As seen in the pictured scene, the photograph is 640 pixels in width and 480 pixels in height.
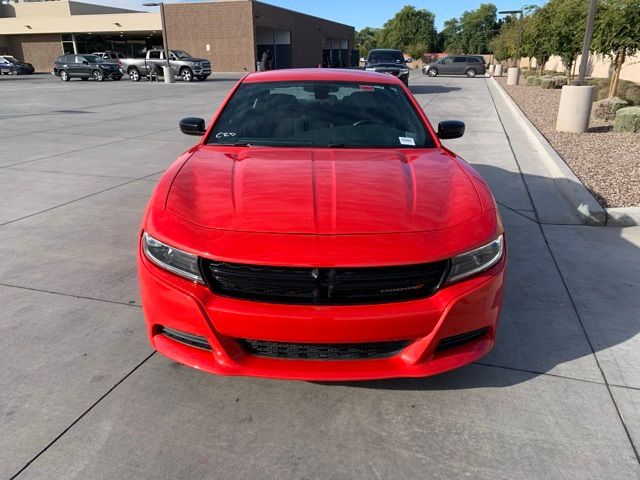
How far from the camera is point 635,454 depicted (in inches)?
91.3

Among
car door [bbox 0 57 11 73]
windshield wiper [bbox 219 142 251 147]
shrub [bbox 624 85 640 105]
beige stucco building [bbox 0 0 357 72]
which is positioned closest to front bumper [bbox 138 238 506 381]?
windshield wiper [bbox 219 142 251 147]

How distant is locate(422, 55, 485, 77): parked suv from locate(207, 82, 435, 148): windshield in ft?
138

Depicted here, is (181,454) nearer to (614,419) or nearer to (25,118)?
(614,419)

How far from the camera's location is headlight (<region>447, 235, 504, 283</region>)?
2363 mm

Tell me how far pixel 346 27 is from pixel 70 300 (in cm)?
7558

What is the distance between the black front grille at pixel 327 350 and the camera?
2.33m

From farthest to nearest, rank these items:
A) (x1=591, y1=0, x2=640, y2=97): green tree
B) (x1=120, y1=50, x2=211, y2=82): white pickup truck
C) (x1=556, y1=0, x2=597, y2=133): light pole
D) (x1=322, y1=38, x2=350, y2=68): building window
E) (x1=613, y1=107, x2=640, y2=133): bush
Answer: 1. (x1=322, y1=38, x2=350, y2=68): building window
2. (x1=120, y1=50, x2=211, y2=82): white pickup truck
3. (x1=591, y1=0, x2=640, y2=97): green tree
4. (x1=556, y1=0, x2=597, y2=133): light pole
5. (x1=613, y1=107, x2=640, y2=133): bush

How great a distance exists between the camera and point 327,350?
7.66 ft

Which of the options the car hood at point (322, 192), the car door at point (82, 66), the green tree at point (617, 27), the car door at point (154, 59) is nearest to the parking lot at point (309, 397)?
the car hood at point (322, 192)

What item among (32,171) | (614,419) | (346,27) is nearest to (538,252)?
(614,419)

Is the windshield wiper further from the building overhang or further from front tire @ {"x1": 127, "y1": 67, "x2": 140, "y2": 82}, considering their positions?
the building overhang

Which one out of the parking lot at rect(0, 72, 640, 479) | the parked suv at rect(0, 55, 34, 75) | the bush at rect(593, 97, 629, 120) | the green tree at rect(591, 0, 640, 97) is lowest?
the parking lot at rect(0, 72, 640, 479)

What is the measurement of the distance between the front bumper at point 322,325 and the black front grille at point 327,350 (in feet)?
0.08

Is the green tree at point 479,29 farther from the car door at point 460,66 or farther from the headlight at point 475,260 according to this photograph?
the headlight at point 475,260
